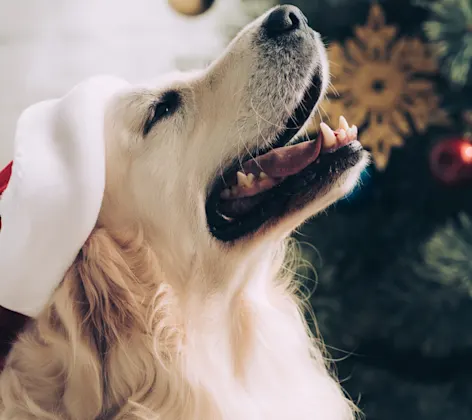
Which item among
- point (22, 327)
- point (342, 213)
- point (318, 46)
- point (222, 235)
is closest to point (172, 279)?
point (222, 235)

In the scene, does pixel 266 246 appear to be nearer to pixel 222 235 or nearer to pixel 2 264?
pixel 222 235

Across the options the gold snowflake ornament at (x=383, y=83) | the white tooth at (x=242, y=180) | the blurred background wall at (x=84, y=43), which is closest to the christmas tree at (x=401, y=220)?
the gold snowflake ornament at (x=383, y=83)

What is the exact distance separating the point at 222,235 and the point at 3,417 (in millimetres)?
382

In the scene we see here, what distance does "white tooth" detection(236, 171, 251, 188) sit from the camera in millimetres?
783

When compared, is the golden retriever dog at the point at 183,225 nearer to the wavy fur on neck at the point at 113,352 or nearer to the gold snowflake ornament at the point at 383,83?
the wavy fur on neck at the point at 113,352

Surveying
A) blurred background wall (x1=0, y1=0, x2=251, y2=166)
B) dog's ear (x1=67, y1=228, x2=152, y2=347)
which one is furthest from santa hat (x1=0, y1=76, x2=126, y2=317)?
blurred background wall (x1=0, y1=0, x2=251, y2=166)

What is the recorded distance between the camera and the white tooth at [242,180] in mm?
783

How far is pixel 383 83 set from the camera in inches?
43.4

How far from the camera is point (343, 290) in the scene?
4.11 feet

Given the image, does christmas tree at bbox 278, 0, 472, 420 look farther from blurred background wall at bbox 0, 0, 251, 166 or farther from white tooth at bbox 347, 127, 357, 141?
blurred background wall at bbox 0, 0, 251, 166

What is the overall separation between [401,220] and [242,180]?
1.69ft

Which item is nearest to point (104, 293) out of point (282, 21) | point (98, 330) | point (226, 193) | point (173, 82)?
point (98, 330)

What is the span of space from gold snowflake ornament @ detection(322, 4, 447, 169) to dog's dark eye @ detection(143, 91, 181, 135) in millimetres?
420

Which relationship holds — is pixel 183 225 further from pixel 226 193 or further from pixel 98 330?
pixel 98 330
